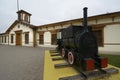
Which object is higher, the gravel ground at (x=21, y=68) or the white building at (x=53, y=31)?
the white building at (x=53, y=31)

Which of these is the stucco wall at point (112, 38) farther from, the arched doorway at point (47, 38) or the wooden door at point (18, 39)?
the wooden door at point (18, 39)

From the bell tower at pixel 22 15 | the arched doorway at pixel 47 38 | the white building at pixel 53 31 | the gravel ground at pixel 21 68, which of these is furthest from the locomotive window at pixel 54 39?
the bell tower at pixel 22 15

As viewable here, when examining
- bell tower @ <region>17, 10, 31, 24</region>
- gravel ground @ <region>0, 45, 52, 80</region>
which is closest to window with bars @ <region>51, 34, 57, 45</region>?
gravel ground @ <region>0, 45, 52, 80</region>

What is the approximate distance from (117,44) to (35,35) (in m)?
11.3

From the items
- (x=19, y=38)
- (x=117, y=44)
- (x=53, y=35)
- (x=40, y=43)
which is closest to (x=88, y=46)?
(x=117, y=44)

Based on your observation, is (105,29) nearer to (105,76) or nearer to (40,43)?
(105,76)

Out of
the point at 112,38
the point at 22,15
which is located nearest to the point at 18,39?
the point at 22,15

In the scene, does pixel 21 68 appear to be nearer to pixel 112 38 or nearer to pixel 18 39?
pixel 112 38

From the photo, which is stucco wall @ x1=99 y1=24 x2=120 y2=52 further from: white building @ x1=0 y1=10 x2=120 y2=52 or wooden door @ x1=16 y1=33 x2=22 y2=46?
wooden door @ x1=16 y1=33 x2=22 y2=46

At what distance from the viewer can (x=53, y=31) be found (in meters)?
13.7

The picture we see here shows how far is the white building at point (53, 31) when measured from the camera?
28.9 feet

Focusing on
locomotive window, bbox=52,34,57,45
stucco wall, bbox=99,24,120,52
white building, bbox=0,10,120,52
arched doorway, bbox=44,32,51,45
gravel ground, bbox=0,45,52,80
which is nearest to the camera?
gravel ground, bbox=0,45,52,80

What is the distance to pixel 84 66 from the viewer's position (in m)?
3.54

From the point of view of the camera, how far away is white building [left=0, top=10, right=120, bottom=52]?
8.82 metres
